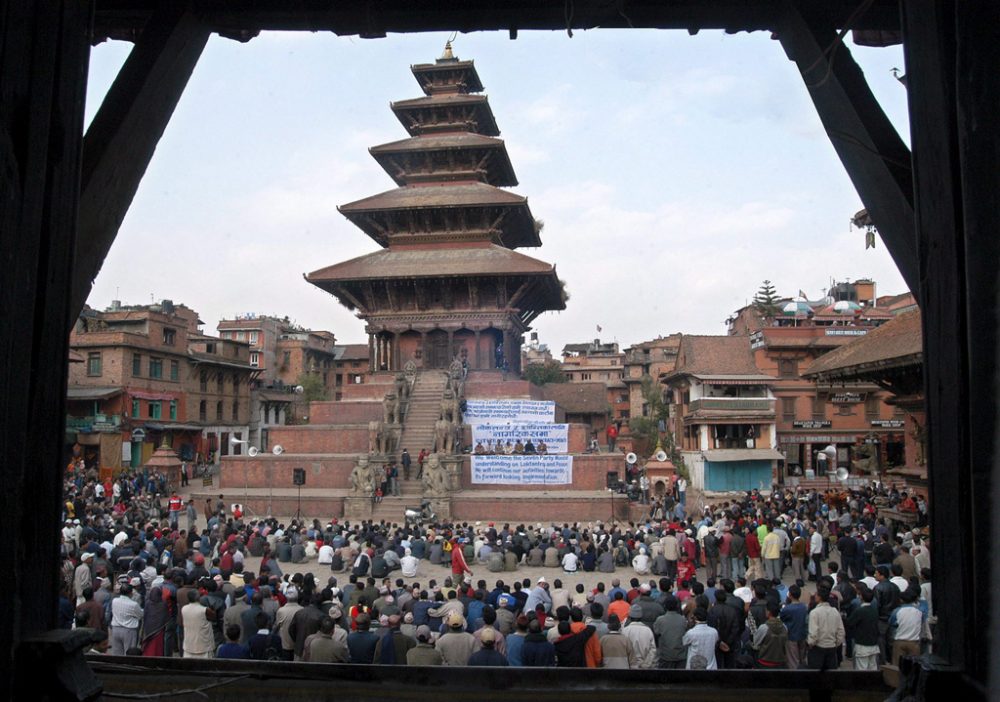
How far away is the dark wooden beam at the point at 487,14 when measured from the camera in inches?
118

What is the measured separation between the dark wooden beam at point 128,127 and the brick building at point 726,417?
3669 centimetres

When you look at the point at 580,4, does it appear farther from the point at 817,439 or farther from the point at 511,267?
the point at 817,439

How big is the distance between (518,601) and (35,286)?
7.98m

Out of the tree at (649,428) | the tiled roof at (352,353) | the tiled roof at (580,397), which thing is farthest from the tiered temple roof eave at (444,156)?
the tiled roof at (352,353)

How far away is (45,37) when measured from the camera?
2107 millimetres

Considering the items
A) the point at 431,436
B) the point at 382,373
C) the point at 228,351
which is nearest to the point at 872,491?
the point at 431,436

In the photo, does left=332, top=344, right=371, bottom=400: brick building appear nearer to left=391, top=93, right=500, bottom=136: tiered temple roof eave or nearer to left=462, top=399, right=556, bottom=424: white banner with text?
left=391, top=93, right=500, bottom=136: tiered temple roof eave

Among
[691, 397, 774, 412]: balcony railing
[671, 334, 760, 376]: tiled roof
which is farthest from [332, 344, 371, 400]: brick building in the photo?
[691, 397, 774, 412]: balcony railing

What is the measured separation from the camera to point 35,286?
2.11 m

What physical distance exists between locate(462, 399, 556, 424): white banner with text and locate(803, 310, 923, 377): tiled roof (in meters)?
8.83

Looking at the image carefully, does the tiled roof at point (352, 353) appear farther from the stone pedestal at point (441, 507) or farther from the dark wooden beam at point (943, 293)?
the dark wooden beam at point (943, 293)

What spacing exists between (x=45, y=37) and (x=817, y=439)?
43.3m

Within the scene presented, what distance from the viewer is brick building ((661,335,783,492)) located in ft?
122

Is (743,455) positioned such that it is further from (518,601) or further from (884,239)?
(884,239)
